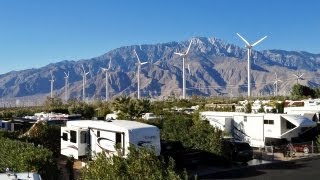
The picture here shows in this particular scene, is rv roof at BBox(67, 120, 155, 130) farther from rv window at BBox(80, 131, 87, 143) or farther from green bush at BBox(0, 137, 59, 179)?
green bush at BBox(0, 137, 59, 179)

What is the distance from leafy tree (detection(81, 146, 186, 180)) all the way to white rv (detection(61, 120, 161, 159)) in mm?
10362

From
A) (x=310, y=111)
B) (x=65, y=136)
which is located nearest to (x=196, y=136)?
(x=65, y=136)

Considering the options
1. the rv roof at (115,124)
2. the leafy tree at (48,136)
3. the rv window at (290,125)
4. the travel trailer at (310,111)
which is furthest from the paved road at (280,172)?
the travel trailer at (310,111)

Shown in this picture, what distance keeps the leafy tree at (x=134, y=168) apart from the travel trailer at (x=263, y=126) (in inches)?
923

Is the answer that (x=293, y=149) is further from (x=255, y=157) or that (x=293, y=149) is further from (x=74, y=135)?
(x=74, y=135)

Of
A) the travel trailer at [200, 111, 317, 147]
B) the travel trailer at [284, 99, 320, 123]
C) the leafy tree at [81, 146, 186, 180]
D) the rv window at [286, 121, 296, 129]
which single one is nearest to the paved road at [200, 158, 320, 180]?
the travel trailer at [200, 111, 317, 147]

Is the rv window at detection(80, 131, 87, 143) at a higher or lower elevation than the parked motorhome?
higher

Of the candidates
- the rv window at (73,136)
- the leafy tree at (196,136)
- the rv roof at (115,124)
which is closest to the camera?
the rv roof at (115,124)

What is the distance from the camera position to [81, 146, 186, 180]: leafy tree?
8.75 m

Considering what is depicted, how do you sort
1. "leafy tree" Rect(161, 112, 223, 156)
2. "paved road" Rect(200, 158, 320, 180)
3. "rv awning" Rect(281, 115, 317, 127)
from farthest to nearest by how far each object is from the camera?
"rv awning" Rect(281, 115, 317, 127) → "leafy tree" Rect(161, 112, 223, 156) → "paved road" Rect(200, 158, 320, 180)

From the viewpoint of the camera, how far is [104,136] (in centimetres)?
2350

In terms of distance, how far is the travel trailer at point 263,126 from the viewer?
31.6m

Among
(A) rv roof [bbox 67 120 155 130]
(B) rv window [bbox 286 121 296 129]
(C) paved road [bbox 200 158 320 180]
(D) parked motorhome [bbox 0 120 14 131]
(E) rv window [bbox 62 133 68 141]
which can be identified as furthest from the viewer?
(D) parked motorhome [bbox 0 120 14 131]

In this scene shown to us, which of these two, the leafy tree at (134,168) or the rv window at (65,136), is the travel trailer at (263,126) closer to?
the rv window at (65,136)
